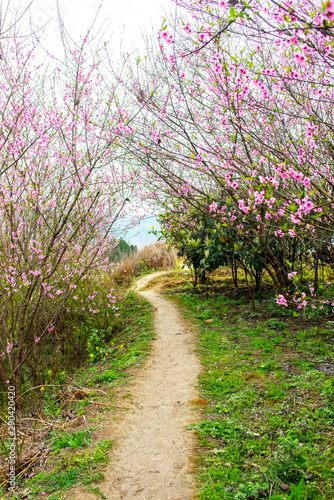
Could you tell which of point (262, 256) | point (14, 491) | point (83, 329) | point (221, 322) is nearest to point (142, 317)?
point (83, 329)

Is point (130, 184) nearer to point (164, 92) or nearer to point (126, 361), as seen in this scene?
point (164, 92)

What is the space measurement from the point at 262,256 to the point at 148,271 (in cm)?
733

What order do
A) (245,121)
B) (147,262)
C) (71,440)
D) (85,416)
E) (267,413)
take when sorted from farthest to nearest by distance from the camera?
(147,262), (245,121), (85,416), (267,413), (71,440)

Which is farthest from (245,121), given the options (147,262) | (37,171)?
(147,262)

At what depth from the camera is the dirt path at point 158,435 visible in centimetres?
255

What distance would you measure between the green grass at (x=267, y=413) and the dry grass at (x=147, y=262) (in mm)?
7553

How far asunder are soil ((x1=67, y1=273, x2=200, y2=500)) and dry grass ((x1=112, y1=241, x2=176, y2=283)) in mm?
7612

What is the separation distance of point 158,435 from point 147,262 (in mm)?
10684

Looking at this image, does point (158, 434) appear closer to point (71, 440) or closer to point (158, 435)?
point (158, 435)

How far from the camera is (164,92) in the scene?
Answer: 5281mm

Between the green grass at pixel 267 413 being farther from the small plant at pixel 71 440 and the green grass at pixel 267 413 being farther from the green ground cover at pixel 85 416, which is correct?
the small plant at pixel 71 440

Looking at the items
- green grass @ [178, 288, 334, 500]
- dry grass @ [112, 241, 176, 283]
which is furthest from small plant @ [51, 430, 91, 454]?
dry grass @ [112, 241, 176, 283]

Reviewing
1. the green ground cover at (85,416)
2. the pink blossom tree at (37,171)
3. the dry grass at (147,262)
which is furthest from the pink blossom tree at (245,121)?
the dry grass at (147,262)

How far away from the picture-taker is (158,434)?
3270 mm
